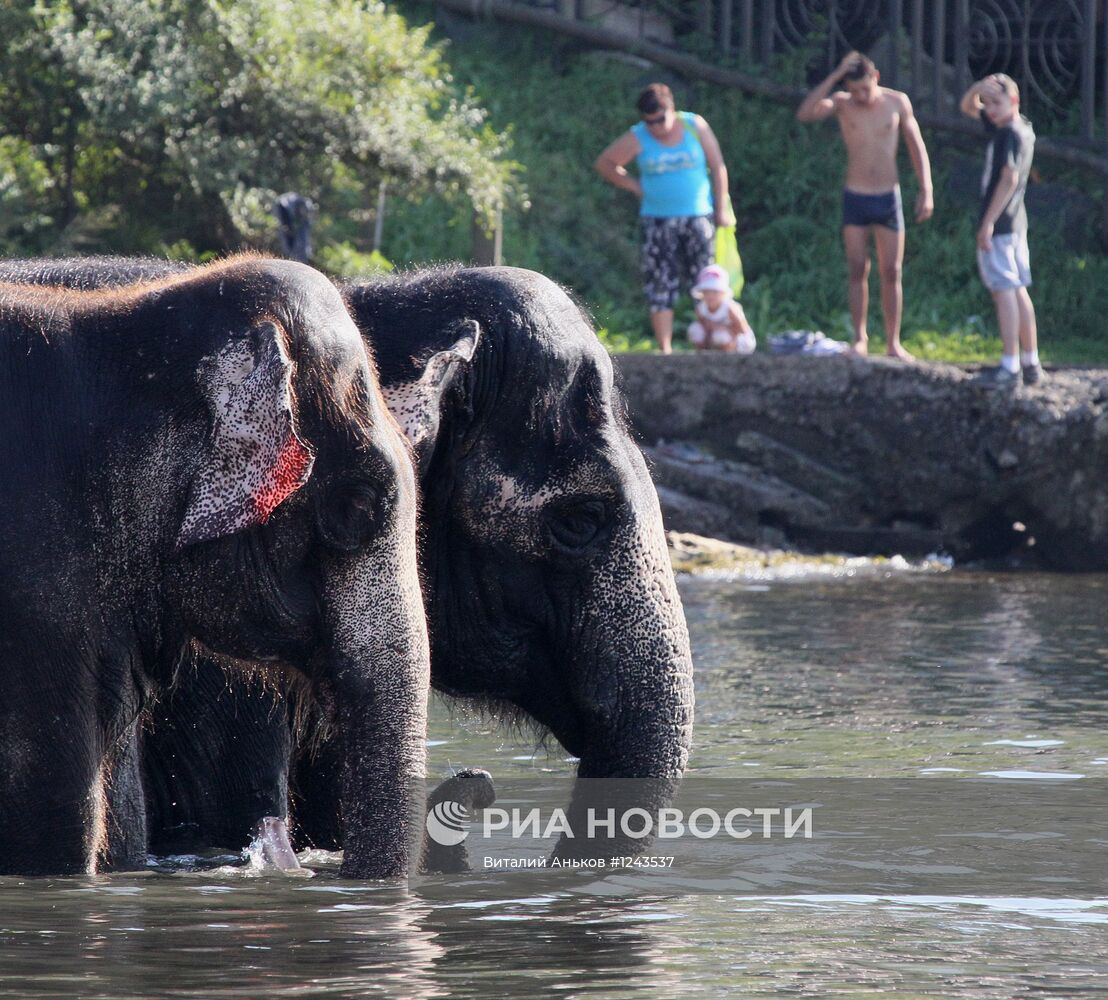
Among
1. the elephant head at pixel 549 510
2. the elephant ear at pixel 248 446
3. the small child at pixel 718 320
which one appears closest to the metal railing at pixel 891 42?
the small child at pixel 718 320

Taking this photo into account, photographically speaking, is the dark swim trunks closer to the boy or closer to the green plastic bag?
the boy

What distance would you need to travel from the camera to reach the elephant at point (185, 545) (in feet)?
15.1

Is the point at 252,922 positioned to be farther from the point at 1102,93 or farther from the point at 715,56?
the point at 1102,93

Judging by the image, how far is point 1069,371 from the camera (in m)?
15.0

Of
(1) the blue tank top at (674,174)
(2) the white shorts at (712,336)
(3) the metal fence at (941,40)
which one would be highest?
(3) the metal fence at (941,40)

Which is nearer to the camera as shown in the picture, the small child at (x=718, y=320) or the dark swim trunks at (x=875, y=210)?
the dark swim trunks at (x=875, y=210)

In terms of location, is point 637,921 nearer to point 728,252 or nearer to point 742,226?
point 728,252

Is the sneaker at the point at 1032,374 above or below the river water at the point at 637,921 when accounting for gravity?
above

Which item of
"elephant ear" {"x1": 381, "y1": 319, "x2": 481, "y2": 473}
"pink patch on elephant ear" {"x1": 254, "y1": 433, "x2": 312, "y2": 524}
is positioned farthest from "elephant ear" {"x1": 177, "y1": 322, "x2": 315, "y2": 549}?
"elephant ear" {"x1": 381, "y1": 319, "x2": 481, "y2": 473}

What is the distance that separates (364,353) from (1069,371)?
10911 millimetres

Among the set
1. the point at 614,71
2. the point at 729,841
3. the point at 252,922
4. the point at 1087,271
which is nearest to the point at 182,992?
the point at 252,922

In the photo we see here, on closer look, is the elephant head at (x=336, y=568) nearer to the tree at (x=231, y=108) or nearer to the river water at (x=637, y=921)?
the river water at (x=637, y=921)

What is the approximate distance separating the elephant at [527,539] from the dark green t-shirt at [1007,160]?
911 cm

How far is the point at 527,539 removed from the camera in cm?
540
